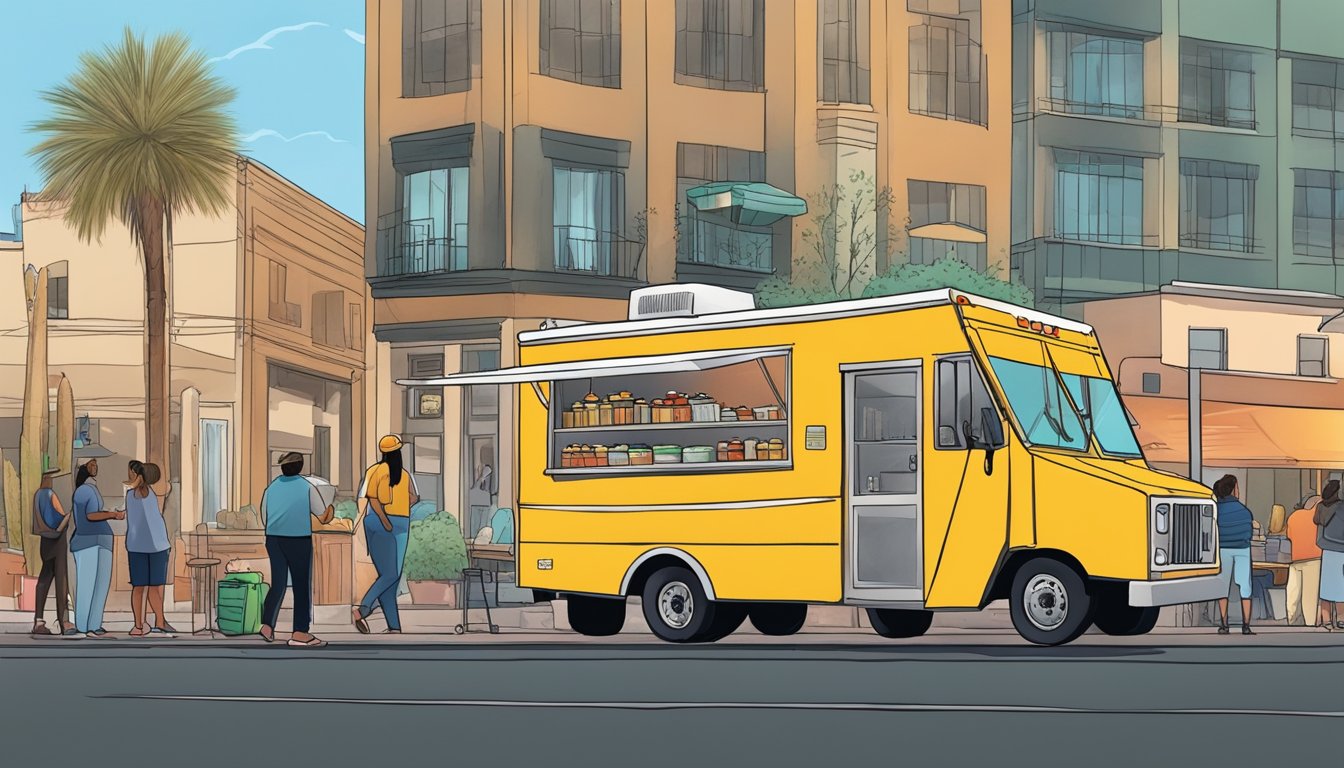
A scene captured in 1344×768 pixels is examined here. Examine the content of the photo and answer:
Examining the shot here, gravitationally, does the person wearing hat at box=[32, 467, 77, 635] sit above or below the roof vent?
below

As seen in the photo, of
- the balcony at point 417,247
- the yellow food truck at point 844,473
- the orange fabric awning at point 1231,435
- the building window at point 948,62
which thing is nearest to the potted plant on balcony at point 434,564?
the yellow food truck at point 844,473

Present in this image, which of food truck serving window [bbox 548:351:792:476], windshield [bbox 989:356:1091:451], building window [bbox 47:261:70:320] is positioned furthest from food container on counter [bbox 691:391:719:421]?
building window [bbox 47:261:70:320]

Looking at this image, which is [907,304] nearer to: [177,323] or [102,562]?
[102,562]

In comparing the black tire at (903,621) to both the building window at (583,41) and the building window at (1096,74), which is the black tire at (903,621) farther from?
the building window at (1096,74)

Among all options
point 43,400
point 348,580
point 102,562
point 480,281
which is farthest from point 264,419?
point 102,562

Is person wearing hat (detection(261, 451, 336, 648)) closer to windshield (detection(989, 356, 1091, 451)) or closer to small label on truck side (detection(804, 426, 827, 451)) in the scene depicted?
small label on truck side (detection(804, 426, 827, 451))

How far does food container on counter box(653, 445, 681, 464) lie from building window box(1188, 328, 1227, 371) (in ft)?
85.1

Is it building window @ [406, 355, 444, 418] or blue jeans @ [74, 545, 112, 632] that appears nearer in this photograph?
blue jeans @ [74, 545, 112, 632]

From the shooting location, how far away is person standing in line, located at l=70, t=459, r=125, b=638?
19.8m

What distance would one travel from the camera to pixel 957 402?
17.0 m

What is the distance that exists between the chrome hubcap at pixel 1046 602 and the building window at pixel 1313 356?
93.9 feet

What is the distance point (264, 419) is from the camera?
46.8 metres

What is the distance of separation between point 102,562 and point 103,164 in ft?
49.4

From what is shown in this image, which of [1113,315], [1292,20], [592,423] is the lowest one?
[592,423]
